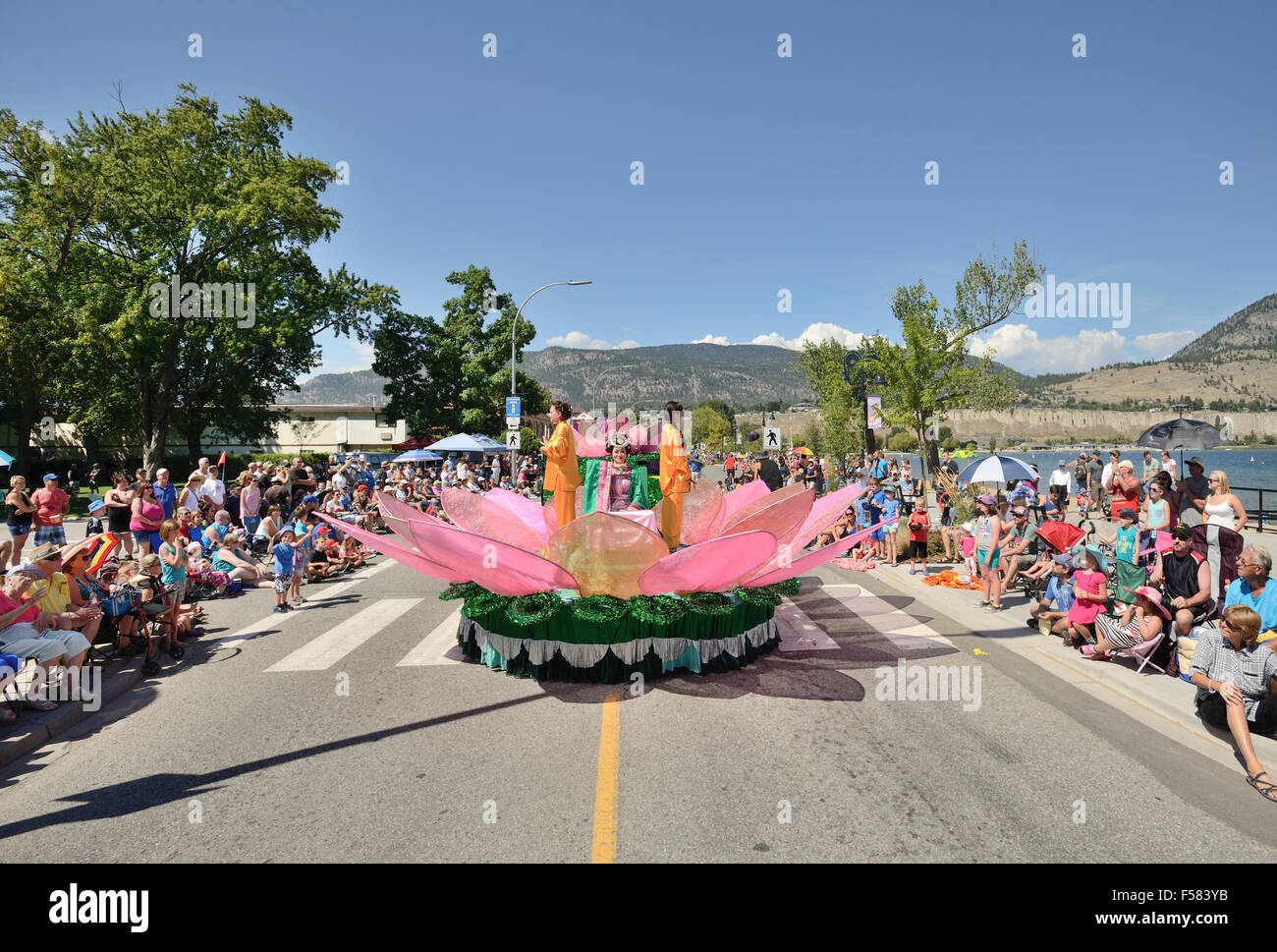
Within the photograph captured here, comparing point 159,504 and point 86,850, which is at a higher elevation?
point 159,504

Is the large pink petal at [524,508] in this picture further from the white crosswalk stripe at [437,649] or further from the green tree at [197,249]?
the green tree at [197,249]

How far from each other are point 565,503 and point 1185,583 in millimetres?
6196

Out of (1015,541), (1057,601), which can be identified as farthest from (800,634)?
(1015,541)

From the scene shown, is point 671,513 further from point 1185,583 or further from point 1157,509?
point 1157,509

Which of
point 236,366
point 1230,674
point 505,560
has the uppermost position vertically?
point 236,366

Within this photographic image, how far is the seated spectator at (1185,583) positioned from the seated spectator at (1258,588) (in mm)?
677

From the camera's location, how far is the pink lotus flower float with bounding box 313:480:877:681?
5.81 m

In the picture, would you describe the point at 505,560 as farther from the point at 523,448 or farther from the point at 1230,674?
the point at 523,448

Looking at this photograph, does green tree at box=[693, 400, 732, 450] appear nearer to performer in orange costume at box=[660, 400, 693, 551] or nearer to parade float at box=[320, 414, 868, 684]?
performer in orange costume at box=[660, 400, 693, 551]

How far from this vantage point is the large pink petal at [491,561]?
5.75m

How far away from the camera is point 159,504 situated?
10.8 m
